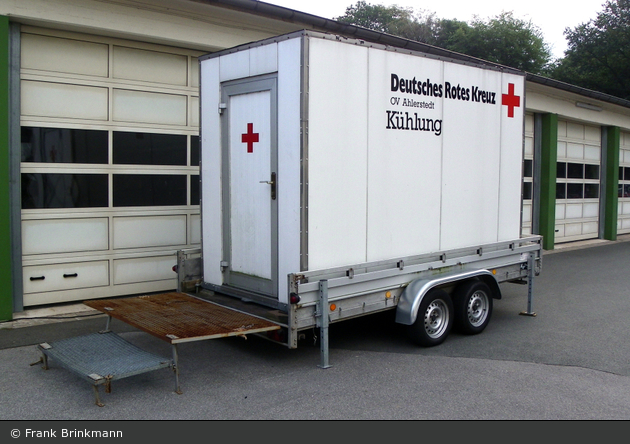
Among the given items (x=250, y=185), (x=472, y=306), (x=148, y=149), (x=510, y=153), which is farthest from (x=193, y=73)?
(x=472, y=306)

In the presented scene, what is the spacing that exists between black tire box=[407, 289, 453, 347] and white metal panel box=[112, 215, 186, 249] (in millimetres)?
3998

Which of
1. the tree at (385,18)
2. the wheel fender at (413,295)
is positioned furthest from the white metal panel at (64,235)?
the tree at (385,18)

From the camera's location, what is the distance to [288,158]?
5.50 m

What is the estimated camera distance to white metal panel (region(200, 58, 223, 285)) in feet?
21.1

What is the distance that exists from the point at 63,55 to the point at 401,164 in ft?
15.1

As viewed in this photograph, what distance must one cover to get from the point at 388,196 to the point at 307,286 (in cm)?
143

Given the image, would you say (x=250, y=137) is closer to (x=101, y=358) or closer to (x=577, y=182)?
(x=101, y=358)

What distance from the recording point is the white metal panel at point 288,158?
540cm

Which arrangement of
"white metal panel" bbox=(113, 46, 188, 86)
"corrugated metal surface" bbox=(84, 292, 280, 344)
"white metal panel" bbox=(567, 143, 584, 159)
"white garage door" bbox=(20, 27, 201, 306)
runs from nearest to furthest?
"corrugated metal surface" bbox=(84, 292, 280, 344) → "white garage door" bbox=(20, 27, 201, 306) → "white metal panel" bbox=(113, 46, 188, 86) → "white metal panel" bbox=(567, 143, 584, 159)

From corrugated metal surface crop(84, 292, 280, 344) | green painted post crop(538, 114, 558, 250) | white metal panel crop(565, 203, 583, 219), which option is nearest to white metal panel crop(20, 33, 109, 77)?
corrugated metal surface crop(84, 292, 280, 344)

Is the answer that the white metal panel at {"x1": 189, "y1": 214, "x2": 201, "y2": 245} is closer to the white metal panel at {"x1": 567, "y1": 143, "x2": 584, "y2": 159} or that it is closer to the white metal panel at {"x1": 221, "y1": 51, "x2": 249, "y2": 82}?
the white metal panel at {"x1": 221, "y1": 51, "x2": 249, "y2": 82}

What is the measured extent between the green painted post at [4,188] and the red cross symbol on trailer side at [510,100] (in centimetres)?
595

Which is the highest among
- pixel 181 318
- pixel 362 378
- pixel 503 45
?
pixel 503 45
